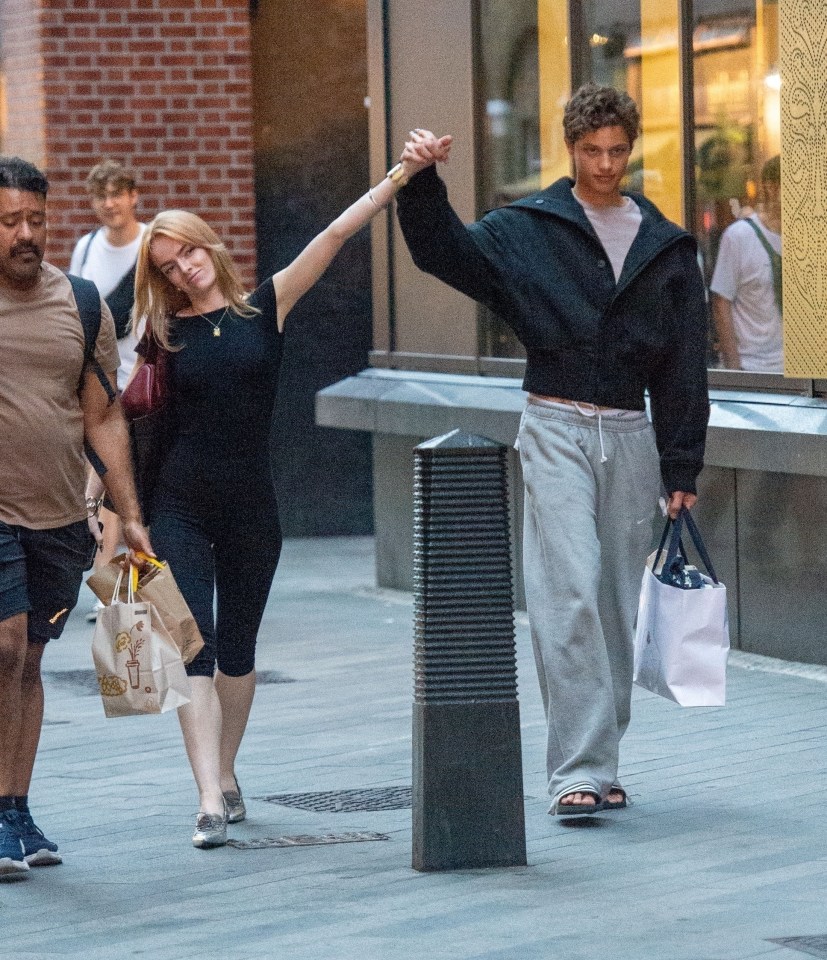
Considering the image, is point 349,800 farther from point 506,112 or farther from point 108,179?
point 506,112

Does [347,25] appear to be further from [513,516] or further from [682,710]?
[682,710]

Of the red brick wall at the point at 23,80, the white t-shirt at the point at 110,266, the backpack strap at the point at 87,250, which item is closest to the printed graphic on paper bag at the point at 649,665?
the white t-shirt at the point at 110,266

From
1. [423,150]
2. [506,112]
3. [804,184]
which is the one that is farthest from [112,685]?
[506,112]

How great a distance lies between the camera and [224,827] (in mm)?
5801

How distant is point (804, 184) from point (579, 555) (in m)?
3.00

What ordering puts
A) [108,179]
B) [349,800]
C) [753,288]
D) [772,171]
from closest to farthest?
[349,800] → [772,171] → [753,288] → [108,179]

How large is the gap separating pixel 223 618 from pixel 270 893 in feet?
3.61

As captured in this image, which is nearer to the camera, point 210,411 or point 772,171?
point 210,411

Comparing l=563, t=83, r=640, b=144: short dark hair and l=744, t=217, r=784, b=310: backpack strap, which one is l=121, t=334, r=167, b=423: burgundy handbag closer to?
l=563, t=83, r=640, b=144: short dark hair

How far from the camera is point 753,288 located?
29.1 feet

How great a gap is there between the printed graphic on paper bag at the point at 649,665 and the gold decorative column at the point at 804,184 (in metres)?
2.63

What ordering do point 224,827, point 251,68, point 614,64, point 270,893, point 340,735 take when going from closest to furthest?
point 270,893 < point 224,827 < point 340,735 < point 614,64 < point 251,68

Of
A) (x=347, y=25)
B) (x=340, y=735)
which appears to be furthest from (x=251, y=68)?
(x=340, y=735)

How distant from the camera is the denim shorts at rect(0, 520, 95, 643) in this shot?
5.54 meters
